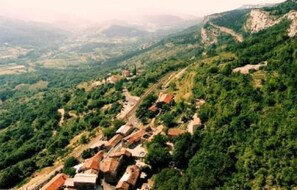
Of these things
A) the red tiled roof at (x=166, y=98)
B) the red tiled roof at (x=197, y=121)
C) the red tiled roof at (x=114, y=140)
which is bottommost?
the red tiled roof at (x=114, y=140)

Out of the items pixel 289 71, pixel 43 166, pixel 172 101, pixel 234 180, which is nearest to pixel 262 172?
pixel 234 180

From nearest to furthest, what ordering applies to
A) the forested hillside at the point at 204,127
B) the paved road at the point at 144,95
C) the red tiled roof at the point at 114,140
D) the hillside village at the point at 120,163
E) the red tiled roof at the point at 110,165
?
the forested hillside at the point at 204,127 → the hillside village at the point at 120,163 → the red tiled roof at the point at 110,165 → the red tiled roof at the point at 114,140 → the paved road at the point at 144,95

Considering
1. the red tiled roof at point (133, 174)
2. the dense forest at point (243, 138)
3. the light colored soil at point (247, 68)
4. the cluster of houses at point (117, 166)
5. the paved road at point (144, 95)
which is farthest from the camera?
the paved road at point (144, 95)

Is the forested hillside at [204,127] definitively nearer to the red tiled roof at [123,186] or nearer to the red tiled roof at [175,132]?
the red tiled roof at [175,132]

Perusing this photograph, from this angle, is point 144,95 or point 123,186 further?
point 144,95


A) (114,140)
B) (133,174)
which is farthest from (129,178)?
(114,140)

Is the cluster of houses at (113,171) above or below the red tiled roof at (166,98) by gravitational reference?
below

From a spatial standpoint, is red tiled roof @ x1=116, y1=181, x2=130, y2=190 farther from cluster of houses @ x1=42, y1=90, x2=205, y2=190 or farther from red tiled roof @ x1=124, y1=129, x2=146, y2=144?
red tiled roof @ x1=124, y1=129, x2=146, y2=144

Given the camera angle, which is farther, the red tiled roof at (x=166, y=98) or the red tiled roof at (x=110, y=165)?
the red tiled roof at (x=166, y=98)

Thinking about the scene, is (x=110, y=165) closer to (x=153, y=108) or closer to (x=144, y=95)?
(x=153, y=108)

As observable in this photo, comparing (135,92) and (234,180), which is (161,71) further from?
(234,180)

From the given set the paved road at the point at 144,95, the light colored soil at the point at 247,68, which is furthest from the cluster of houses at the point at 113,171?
the light colored soil at the point at 247,68
